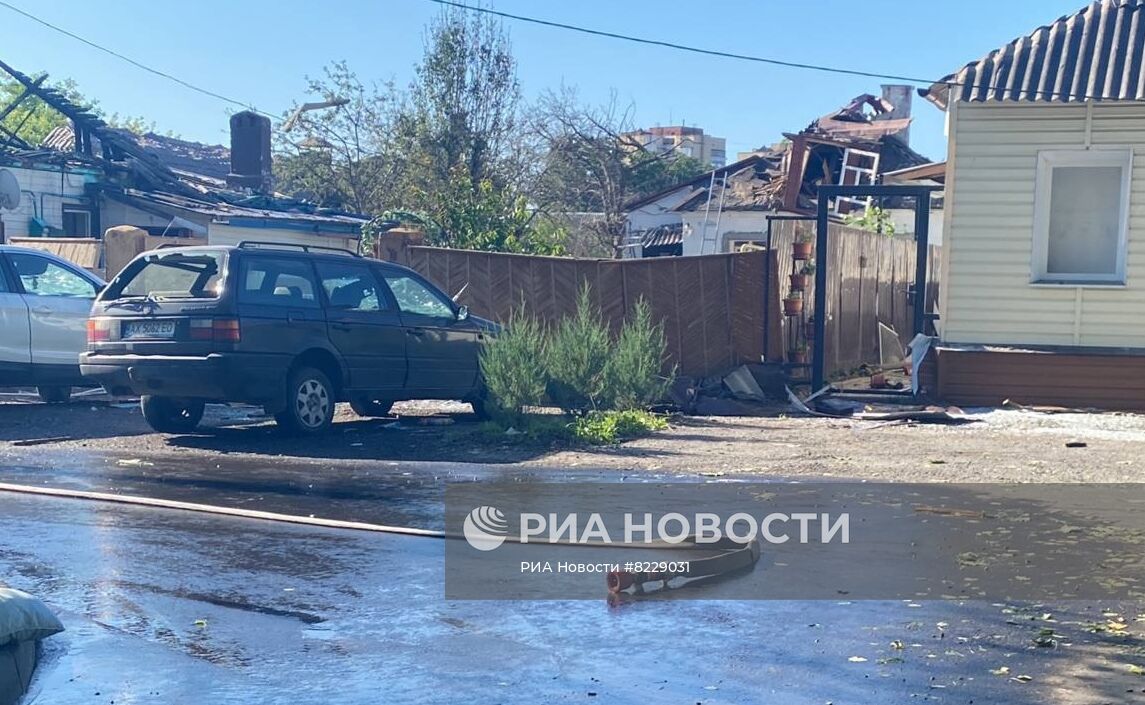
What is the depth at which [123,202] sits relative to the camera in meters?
26.2

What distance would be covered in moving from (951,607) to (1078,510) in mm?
2869

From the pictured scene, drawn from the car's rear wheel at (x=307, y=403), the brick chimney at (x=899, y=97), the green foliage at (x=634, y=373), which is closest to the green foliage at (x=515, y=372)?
the green foliage at (x=634, y=373)

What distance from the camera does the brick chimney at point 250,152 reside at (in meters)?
32.5

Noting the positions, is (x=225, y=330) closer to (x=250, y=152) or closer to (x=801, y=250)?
(x=801, y=250)

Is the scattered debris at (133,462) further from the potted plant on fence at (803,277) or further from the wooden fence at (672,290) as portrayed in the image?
the potted plant on fence at (803,277)

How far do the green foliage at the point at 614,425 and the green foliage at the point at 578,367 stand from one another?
195 millimetres

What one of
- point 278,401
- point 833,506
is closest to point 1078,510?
point 833,506

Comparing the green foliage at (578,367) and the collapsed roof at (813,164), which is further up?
the collapsed roof at (813,164)

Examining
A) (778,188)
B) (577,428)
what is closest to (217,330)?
(577,428)

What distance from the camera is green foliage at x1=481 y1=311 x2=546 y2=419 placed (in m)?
11.6

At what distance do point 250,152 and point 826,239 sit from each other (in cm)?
2129

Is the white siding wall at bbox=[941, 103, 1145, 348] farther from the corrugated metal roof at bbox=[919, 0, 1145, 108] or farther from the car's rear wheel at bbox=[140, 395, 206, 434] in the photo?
the car's rear wheel at bbox=[140, 395, 206, 434]

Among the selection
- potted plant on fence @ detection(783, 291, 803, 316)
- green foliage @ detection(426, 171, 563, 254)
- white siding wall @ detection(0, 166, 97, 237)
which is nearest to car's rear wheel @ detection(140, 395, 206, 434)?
potted plant on fence @ detection(783, 291, 803, 316)

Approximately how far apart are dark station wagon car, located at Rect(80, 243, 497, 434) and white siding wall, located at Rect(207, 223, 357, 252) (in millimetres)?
11273
